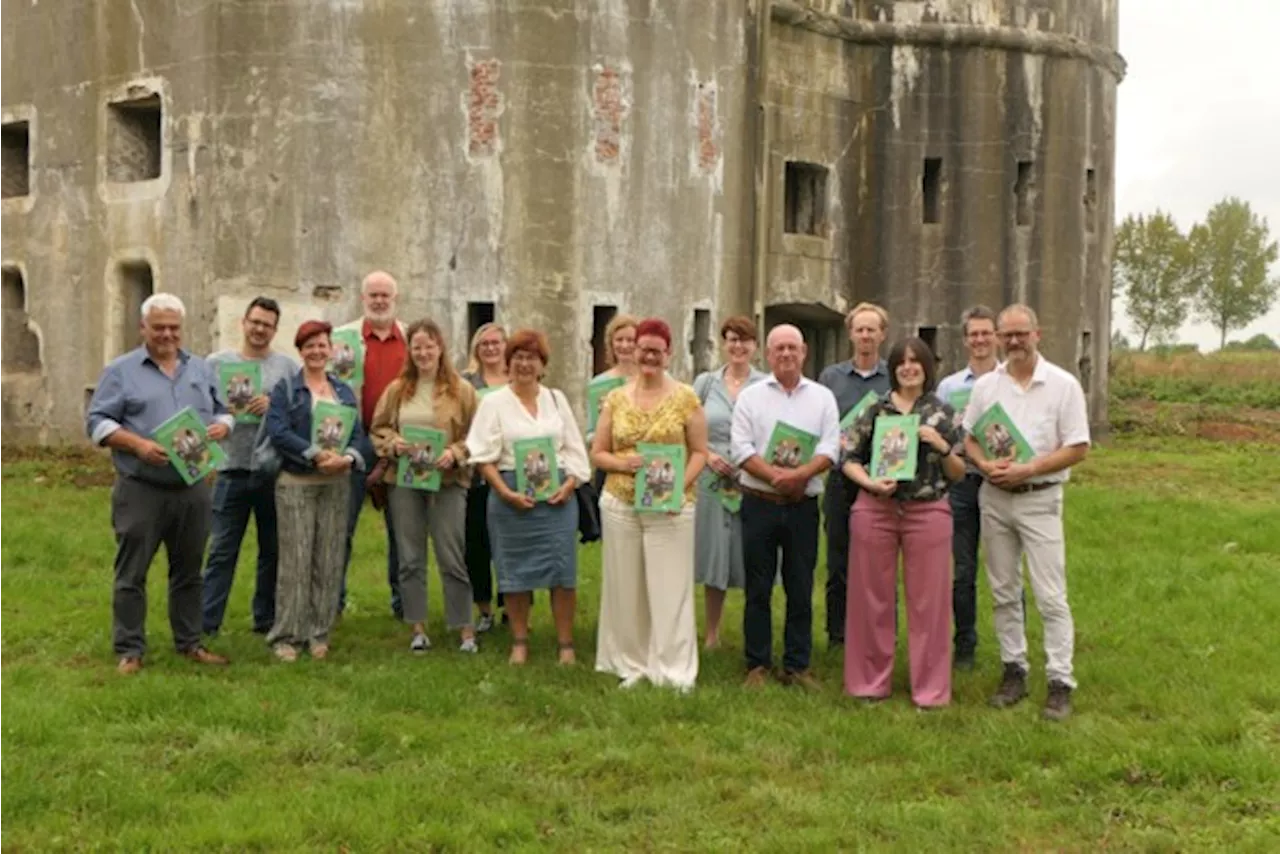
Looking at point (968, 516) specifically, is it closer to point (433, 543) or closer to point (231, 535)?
point (433, 543)

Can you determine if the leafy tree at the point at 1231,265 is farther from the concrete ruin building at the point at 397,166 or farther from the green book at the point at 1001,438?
the green book at the point at 1001,438

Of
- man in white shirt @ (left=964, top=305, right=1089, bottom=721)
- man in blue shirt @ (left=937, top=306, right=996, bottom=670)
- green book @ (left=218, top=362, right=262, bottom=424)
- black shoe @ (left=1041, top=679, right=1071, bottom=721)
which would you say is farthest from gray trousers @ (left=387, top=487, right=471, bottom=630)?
black shoe @ (left=1041, top=679, right=1071, bottom=721)

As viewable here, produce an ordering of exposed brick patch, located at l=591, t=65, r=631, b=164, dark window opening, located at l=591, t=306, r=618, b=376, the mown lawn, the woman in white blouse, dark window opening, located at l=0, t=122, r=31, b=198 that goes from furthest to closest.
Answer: dark window opening, located at l=0, t=122, r=31, b=198, dark window opening, located at l=591, t=306, r=618, b=376, exposed brick patch, located at l=591, t=65, r=631, b=164, the woman in white blouse, the mown lawn

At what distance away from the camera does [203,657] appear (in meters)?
8.09

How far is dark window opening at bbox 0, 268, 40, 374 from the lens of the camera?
19.6 meters

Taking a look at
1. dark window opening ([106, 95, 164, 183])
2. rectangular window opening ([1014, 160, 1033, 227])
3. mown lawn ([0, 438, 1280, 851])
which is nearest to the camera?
mown lawn ([0, 438, 1280, 851])

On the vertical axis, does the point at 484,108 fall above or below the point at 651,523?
above

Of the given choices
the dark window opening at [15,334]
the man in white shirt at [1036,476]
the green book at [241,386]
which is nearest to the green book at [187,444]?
the green book at [241,386]

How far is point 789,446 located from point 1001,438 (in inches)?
41.4

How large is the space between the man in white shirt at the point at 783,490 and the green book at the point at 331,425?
6.87 ft

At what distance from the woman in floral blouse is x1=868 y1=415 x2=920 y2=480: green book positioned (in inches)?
0.7

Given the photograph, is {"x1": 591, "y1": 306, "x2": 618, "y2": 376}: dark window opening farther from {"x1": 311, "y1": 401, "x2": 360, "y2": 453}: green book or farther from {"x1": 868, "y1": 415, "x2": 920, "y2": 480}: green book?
{"x1": 868, "y1": 415, "x2": 920, "y2": 480}: green book

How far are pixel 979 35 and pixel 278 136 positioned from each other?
11662 millimetres

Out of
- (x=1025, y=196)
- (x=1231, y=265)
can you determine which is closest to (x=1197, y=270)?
(x=1231, y=265)
